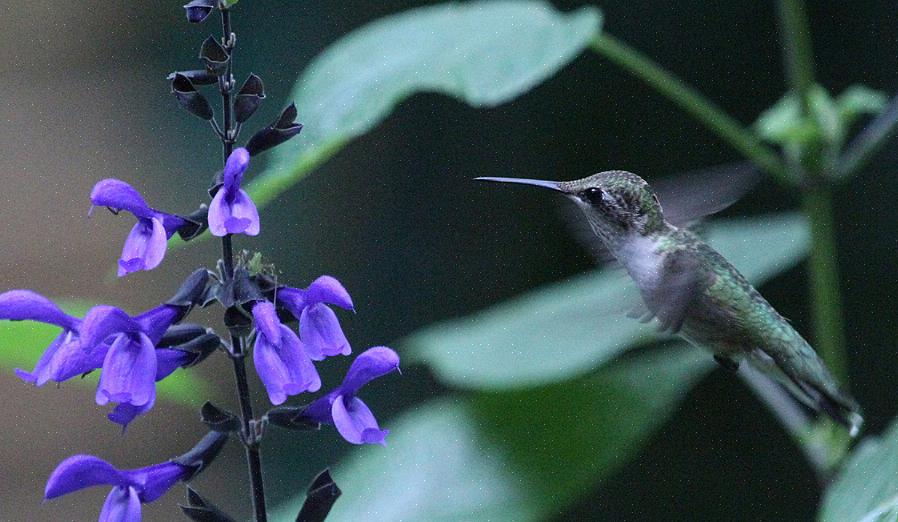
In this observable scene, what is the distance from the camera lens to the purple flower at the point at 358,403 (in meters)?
0.83

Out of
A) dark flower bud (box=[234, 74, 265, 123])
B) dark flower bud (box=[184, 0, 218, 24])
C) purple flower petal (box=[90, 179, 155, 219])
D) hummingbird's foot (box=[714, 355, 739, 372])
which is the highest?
dark flower bud (box=[184, 0, 218, 24])

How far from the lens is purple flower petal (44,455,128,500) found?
80 cm

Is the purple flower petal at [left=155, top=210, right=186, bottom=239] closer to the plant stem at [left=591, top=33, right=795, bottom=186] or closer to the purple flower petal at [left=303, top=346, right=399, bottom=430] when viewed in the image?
the purple flower petal at [left=303, top=346, right=399, bottom=430]

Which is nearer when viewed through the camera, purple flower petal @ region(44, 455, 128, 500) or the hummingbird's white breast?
purple flower petal @ region(44, 455, 128, 500)

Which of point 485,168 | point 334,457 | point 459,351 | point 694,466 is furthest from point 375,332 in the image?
point 459,351

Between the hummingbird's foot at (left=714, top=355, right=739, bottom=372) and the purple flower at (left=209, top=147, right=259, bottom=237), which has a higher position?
the purple flower at (left=209, top=147, right=259, bottom=237)

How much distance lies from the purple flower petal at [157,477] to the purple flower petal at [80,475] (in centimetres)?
1

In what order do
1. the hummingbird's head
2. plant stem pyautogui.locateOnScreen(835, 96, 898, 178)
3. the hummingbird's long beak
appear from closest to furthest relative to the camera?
the hummingbird's long beak < the hummingbird's head < plant stem pyautogui.locateOnScreen(835, 96, 898, 178)

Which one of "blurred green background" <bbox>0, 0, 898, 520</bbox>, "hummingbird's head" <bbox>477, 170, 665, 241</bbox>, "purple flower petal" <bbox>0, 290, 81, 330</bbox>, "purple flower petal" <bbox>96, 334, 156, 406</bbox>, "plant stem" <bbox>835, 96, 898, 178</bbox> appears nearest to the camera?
"purple flower petal" <bbox>96, 334, 156, 406</bbox>

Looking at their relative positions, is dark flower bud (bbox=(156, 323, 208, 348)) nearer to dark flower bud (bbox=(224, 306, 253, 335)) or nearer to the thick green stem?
dark flower bud (bbox=(224, 306, 253, 335))

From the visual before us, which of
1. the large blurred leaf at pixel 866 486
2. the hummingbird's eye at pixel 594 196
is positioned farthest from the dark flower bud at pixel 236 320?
the large blurred leaf at pixel 866 486

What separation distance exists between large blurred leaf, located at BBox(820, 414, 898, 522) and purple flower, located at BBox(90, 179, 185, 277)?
60 cm

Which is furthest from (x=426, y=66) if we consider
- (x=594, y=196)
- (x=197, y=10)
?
(x=197, y=10)

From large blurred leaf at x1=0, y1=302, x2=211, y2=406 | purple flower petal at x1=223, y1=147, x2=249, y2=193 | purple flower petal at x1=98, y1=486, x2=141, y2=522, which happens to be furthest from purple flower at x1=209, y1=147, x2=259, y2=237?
large blurred leaf at x1=0, y1=302, x2=211, y2=406
